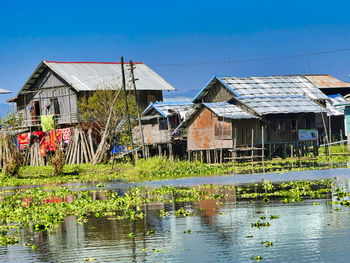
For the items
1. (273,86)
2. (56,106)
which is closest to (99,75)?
(56,106)

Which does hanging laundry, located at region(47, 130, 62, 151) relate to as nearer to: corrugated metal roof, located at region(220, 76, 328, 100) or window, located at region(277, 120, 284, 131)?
corrugated metal roof, located at region(220, 76, 328, 100)

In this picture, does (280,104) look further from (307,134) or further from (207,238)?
(207,238)

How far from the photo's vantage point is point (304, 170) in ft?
98.9

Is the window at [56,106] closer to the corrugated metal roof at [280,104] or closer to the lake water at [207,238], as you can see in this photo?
the corrugated metal roof at [280,104]

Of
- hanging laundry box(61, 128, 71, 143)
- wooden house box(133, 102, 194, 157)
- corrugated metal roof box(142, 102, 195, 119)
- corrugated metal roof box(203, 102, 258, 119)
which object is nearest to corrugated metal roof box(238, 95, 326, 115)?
corrugated metal roof box(203, 102, 258, 119)

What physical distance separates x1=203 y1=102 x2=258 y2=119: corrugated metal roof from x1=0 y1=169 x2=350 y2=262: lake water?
26.1 m

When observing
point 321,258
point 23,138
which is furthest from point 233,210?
point 23,138

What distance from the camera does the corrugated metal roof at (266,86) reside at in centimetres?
4694

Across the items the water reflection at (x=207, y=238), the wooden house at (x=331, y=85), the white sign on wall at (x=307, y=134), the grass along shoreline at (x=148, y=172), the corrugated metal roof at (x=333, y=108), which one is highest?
the wooden house at (x=331, y=85)

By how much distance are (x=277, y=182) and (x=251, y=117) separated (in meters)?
18.8

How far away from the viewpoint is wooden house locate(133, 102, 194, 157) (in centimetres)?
4734

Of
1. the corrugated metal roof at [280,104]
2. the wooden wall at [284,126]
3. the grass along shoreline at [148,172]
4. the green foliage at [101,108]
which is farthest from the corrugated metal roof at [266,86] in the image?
the grass along shoreline at [148,172]

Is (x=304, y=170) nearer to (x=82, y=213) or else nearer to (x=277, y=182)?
(x=277, y=182)

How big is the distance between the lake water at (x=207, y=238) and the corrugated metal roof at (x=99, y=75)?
37066mm
